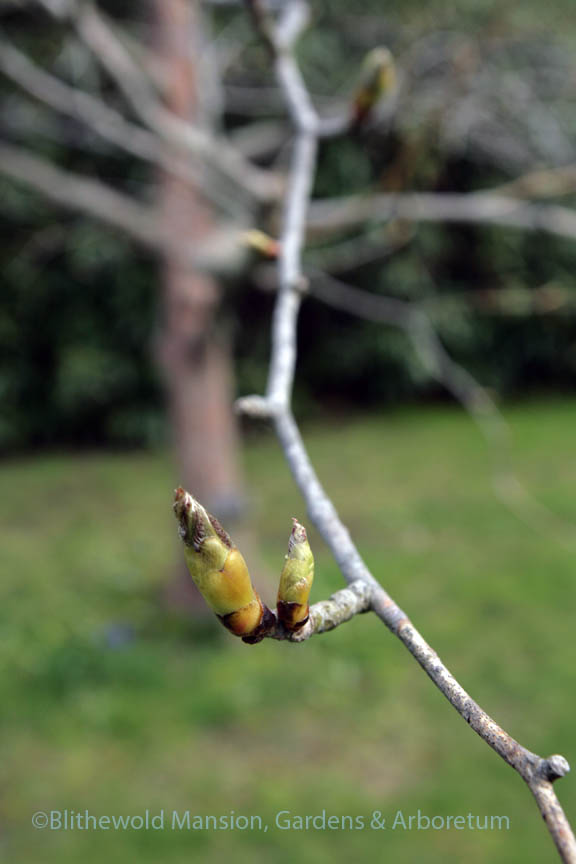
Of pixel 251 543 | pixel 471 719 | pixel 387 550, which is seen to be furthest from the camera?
pixel 387 550

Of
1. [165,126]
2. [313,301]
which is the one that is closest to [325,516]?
[165,126]

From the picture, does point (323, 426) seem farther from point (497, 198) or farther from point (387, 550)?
point (497, 198)

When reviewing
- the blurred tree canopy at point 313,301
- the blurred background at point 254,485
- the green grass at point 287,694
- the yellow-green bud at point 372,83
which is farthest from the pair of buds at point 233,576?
the blurred tree canopy at point 313,301

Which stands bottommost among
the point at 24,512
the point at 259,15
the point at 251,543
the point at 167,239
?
the point at 24,512

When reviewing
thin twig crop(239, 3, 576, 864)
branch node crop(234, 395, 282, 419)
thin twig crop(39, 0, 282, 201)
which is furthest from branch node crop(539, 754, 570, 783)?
thin twig crop(39, 0, 282, 201)

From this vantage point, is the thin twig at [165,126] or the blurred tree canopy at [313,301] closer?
the thin twig at [165,126]

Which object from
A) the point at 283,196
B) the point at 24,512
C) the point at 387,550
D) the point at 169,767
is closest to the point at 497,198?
the point at 283,196

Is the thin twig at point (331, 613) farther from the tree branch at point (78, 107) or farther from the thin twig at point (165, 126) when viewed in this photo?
the tree branch at point (78, 107)
